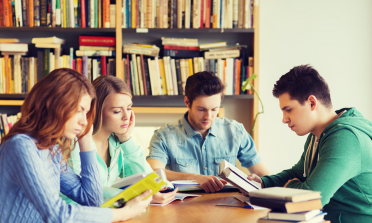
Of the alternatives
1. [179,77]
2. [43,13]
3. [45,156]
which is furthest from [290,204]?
[43,13]

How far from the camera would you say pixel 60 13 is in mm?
2652

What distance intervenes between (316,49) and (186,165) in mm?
1705

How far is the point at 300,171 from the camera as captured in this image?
160cm

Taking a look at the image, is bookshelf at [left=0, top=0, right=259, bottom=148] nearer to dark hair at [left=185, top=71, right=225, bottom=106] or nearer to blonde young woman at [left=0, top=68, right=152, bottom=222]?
dark hair at [left=185, top=71, right=225, bottom=106]

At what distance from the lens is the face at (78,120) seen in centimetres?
104

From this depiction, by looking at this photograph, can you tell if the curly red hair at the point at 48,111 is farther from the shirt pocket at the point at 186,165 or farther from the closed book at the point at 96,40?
the closed book at the point at 96,40

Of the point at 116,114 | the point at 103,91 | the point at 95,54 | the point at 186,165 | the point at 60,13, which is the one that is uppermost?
the point at 60,13

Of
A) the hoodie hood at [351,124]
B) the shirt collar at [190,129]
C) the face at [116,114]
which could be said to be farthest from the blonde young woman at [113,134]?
the hoodie hood at [351,124]

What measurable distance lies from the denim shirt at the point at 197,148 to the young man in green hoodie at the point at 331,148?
484 millimetres

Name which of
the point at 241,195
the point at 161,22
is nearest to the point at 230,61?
the point at 161,22

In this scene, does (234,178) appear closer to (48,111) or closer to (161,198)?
(161,198)

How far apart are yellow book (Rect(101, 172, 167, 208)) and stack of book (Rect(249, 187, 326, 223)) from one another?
0.29 meters

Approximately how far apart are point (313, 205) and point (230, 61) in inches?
75.8

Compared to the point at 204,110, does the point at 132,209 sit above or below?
below
